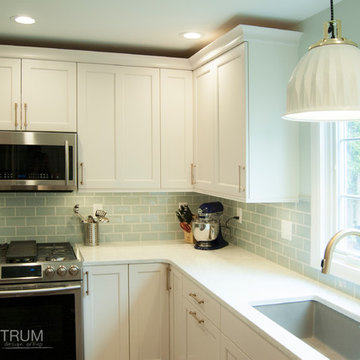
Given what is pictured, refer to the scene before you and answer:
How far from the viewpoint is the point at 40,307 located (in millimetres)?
2969

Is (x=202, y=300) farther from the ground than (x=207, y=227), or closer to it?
closer to it

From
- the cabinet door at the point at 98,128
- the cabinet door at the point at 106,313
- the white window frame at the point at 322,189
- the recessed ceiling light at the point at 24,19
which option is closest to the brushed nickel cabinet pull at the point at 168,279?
the cabinet door at the point at 106,313

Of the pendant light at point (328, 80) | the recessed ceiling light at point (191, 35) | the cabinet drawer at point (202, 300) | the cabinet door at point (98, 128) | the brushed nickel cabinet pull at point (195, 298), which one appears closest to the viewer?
the pendant light at point (328, 80)

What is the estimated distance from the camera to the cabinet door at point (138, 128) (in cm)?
341

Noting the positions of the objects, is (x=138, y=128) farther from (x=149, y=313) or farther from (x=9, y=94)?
(x=149, y=313)

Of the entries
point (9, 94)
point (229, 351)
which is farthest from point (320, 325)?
point (9, 94)

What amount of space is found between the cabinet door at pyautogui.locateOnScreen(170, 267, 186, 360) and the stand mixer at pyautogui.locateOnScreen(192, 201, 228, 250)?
0.39m

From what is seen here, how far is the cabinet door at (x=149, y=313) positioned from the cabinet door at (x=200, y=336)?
0.39 metres

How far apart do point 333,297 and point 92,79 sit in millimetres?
2183

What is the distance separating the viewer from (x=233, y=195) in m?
2.85

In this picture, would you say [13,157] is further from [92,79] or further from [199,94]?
[199,94]

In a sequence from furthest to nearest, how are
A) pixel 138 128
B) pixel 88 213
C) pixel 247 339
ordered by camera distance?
pixel 88 213 < pixel 138 128 < pixel 247 339

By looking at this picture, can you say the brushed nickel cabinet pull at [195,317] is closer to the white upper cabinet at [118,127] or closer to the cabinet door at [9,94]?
the white upper cabinet at [118,127]

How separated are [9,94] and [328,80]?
255 centimetres
